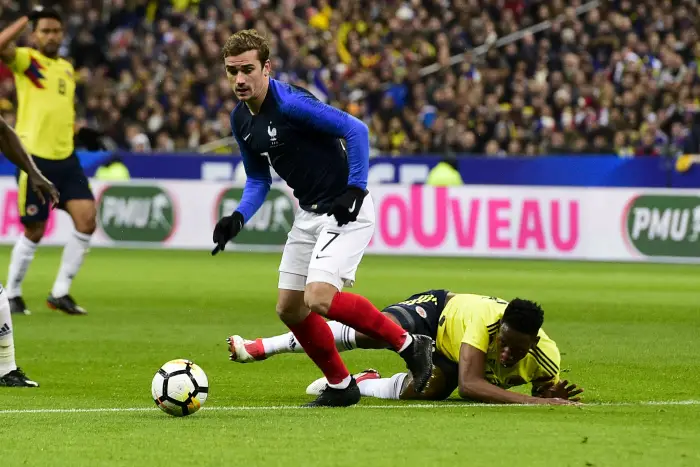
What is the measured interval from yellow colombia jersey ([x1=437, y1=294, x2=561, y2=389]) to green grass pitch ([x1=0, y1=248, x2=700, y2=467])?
33cm

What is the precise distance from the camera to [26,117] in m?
14.0

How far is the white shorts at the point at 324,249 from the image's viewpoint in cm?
789

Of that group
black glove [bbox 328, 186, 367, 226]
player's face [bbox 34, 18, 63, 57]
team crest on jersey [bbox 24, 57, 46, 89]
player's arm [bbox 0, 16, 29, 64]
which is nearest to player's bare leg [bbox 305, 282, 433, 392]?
black glove [bbox 328, 186, 367, 226]

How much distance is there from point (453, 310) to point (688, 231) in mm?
13151

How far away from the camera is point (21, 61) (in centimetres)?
1370

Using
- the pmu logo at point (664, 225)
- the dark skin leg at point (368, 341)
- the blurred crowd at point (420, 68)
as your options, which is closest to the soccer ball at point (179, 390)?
the dark skin leg at point (368, 341)

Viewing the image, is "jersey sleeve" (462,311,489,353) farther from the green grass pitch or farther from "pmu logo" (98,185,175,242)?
"pmu logo" (98,185,175,242)

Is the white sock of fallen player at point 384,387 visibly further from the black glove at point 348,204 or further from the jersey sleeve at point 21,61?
the jersey sleeve at point 21,61

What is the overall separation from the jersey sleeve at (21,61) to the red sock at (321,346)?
21.3 feet

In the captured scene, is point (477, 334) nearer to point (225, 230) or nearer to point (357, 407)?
point (357, 407)

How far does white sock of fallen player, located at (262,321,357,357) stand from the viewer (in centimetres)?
884

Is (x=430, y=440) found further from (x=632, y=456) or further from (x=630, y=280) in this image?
(x=630, y=280)

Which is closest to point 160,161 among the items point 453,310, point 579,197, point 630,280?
point 579,197

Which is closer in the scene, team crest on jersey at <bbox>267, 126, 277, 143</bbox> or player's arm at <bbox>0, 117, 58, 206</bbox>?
team crest on jersey at <bbox>267, 126, 277, 143</bbox>
